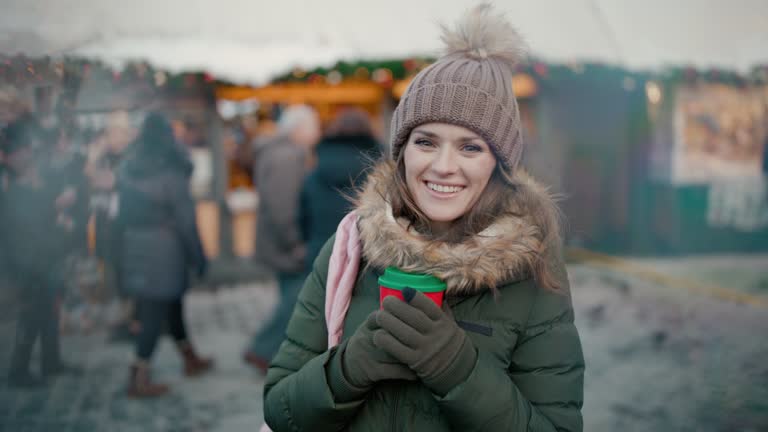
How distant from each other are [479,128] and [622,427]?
3.36 m

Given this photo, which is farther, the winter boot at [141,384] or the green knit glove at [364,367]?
the winter boot at [141,384]

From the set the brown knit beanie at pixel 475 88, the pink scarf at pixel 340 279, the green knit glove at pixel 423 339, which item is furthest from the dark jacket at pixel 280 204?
the green knit glove at pixel 423 339

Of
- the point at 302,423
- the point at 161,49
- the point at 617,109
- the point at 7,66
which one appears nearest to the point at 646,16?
the point at 617,109

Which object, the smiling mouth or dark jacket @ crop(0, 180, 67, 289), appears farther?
dark jacket @ crop(0, 180, 67, 289)

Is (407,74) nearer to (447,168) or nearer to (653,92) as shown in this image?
(653,92)

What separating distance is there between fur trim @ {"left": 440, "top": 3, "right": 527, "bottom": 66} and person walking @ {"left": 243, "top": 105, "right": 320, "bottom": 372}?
3.65m

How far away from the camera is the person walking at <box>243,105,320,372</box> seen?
533 centimetres

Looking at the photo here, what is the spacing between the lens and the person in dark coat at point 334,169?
474cm

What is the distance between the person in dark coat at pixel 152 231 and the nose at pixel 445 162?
12.0 feet

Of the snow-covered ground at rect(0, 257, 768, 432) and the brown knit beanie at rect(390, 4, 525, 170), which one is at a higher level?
the brown knit beanie at rect(390, 4, 525, 170)

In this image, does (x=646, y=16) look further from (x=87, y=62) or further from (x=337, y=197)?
(x=87, y=62)

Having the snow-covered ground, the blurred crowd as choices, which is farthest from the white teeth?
the snow-covered ground

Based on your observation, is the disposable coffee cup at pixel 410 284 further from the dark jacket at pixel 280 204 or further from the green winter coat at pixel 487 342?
the dark jacket at pixel 280 204

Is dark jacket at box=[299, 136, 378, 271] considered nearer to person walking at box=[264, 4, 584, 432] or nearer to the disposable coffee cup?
person walking at box=[264, 4, 584, 432]
